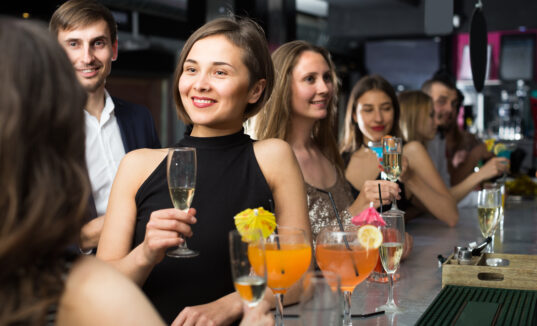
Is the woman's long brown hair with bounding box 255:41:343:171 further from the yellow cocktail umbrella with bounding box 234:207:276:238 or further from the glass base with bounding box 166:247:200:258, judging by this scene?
the yellow cocktail umbrella with bounding box 234:207:276:238

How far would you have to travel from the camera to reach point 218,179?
1.80 meters

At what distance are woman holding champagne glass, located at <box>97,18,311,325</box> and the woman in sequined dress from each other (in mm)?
723

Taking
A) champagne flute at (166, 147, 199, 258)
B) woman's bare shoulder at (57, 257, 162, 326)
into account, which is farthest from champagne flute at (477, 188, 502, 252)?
woman's bare shoulder at (57, 257, 162, 326)

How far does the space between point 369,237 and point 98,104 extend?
5.44 feet

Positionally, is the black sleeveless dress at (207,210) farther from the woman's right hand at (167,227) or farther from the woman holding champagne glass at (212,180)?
the woman's right hand at (167,227)

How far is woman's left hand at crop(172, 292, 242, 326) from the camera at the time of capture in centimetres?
155

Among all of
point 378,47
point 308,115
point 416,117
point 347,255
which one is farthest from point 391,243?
point 378,47

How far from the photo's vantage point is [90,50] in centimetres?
260

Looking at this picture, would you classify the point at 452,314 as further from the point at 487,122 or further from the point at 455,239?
the point at 487,122

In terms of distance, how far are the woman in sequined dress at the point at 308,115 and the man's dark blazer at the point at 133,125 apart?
1.71 ft

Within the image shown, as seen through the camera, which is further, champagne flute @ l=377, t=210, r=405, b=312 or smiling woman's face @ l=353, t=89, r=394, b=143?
smiling woman's face @ l=353, t=89, r=394, b=143

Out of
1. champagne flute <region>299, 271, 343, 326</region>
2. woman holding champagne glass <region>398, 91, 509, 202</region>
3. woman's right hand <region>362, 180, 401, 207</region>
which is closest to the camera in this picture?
champagne flute <region>299, 271, 343, 326</region>

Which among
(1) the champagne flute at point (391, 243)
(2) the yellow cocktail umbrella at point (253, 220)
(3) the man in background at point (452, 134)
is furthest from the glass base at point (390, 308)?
(3) the man in background at point (452, 134)

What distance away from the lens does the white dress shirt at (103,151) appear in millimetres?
2615
